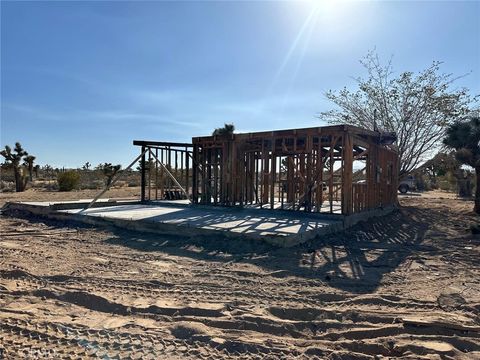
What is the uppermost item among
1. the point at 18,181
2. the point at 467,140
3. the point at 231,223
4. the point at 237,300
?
the point at 467,140

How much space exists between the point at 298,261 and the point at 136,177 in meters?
42.6

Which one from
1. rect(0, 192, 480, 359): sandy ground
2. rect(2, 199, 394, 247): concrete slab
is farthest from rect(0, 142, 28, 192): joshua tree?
rect(0, 192, 480, 359): sandy ground

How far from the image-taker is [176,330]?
361 cm

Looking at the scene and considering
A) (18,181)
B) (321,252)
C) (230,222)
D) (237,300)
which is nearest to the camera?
(237,300)

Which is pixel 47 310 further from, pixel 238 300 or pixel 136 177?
pixel 136 177

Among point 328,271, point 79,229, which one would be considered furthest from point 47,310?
point 79,229

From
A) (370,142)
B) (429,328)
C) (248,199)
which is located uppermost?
(370,142)

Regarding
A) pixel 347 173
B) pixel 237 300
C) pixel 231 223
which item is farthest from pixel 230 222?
pixel 237 300

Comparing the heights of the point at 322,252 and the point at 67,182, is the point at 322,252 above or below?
below

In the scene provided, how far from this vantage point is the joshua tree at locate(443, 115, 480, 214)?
1403 centimetres

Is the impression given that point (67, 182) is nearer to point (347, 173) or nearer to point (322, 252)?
point (347, 173)

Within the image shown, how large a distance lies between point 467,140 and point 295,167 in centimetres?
677

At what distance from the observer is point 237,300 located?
14.7 feet

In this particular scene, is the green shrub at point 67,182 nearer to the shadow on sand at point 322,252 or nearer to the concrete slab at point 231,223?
the concrete slab at point 231,223
